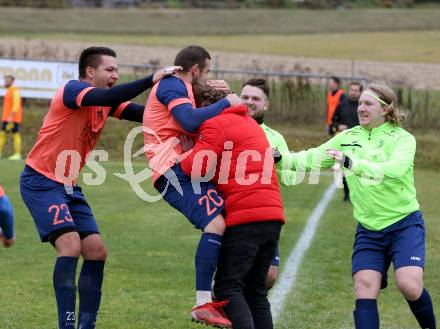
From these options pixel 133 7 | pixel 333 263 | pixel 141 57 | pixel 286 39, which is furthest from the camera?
pixel 133 7

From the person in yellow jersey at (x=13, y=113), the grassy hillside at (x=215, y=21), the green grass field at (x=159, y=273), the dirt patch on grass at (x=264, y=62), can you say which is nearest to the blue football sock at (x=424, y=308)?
the green grass field at (x=159, y=273)

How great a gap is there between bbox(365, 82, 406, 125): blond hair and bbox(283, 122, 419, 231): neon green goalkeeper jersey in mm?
57

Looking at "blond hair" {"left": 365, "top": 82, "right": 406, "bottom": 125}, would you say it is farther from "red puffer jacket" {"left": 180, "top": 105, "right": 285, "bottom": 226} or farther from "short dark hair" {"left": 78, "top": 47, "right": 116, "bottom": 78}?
"short dark hair" {"left": 78, "top": 47, "right": 116, "bottom": 78}

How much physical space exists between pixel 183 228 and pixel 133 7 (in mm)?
55262

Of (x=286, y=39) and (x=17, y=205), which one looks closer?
(x=17, y=205)

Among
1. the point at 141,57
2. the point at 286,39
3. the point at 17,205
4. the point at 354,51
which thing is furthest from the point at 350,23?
the point at 17,205

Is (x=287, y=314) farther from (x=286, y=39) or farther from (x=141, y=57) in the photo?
(x=286, y=39)

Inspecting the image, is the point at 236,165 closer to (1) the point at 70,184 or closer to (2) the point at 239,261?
(2) the point at 239,261

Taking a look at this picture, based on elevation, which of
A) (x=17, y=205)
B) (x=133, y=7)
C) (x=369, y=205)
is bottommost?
(x=17, y=205)

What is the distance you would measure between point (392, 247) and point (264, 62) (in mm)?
34976

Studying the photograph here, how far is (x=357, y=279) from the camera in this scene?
674 cm

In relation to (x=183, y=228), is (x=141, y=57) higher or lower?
higher

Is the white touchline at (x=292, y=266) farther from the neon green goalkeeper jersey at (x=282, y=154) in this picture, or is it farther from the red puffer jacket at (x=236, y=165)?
the red puffer jacket at (x=236, y=165)

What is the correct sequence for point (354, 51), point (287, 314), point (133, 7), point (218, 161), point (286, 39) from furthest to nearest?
point (133, 7), point (286, 39), point (354, 51), point (287, 314), point (218, 161)
